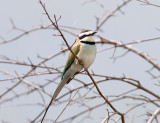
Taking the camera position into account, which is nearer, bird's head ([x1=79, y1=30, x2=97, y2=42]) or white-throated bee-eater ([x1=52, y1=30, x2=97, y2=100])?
white-throated bee-eater ([x1=52, y1=30, x2=97, y2=100])

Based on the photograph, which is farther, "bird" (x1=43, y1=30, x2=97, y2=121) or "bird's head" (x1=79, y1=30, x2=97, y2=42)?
"bird's head" (x1=79, y1=30, x2=97, y2=42)

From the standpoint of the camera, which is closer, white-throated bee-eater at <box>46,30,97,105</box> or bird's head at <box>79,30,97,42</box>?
white-throated bee-eater at <box>46,30,97,105</box>

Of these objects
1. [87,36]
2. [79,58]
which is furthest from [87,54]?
[87,36]

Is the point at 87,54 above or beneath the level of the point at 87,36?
beneath

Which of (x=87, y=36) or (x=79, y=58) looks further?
(x=87, y=36)

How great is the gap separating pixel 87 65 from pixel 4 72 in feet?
4.41

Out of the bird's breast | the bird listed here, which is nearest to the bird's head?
the bird

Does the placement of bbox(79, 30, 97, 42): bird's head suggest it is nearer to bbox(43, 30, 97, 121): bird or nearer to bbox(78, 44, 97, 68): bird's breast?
bbox(43, 30, 97, 121): bird

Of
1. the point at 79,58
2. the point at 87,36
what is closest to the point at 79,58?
the point at 79,58

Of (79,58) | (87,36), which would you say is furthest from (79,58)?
(87,36)

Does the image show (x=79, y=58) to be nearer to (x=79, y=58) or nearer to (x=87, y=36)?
(x=79, y=58)

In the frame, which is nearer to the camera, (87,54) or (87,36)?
(87,54)

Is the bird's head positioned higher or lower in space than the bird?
higher

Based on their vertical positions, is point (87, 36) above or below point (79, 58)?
above
